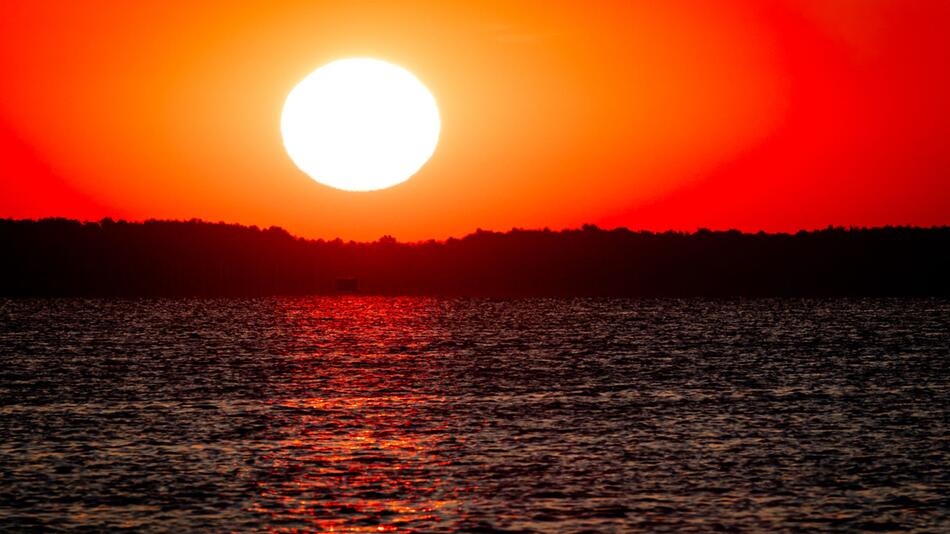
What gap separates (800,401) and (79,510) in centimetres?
4360

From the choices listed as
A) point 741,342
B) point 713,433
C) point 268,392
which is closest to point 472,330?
point 741,342

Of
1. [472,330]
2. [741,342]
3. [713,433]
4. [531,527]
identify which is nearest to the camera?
[531,527]

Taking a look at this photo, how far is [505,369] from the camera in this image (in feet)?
317

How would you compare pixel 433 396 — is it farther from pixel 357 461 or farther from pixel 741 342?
pixel 741 342

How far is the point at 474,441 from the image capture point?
53.9m

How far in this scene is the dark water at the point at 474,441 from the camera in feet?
127

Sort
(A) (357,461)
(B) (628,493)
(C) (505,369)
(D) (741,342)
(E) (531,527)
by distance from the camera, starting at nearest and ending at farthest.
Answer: (E) (531,527) < (B) (628,493) < (A) (357,461) < (C) (505,369) < (D) (741,342)

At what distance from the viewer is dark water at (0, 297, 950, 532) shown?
127 ft

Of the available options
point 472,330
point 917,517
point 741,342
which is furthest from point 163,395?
point 472,330

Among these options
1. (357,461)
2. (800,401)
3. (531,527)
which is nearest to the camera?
(531,527)

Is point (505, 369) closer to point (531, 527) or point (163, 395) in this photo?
point (163, 395)

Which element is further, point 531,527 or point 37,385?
point 37,385

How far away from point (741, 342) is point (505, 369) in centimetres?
4870

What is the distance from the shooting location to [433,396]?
75.4m
